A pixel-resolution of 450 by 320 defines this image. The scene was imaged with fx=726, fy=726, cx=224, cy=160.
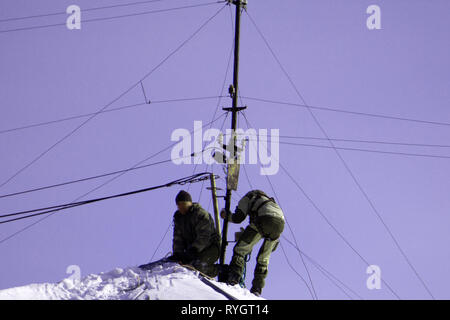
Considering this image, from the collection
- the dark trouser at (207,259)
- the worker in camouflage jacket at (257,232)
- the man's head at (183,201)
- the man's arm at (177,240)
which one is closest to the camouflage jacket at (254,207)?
the worker in camouflage jacket at (257,232)

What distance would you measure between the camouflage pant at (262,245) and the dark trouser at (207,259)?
353 millimetres

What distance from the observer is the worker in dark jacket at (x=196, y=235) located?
538 inches

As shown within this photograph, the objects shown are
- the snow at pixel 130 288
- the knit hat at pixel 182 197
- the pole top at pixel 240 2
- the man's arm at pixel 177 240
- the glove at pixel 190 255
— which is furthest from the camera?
the pole top at pixel 240 2

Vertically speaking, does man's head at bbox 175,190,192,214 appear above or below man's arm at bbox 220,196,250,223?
above

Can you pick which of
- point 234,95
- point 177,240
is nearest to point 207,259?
point 177,240

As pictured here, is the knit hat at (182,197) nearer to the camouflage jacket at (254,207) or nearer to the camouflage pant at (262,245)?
the camouflage jacket at (254,207)

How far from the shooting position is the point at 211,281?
40.7 feet

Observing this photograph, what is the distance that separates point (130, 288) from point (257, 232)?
3.04 metres

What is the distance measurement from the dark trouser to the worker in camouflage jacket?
0.35 metres

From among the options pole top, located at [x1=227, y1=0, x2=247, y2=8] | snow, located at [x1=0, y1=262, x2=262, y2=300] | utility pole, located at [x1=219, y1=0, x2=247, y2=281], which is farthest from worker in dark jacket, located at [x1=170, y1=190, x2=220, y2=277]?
pole top, located at [x1=227, y1=0, x2=247, y2=8]

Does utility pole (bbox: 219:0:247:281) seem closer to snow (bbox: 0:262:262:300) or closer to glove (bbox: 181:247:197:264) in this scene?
glove (bbox: 181:247:197:264)

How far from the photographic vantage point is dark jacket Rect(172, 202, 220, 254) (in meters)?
13.7
